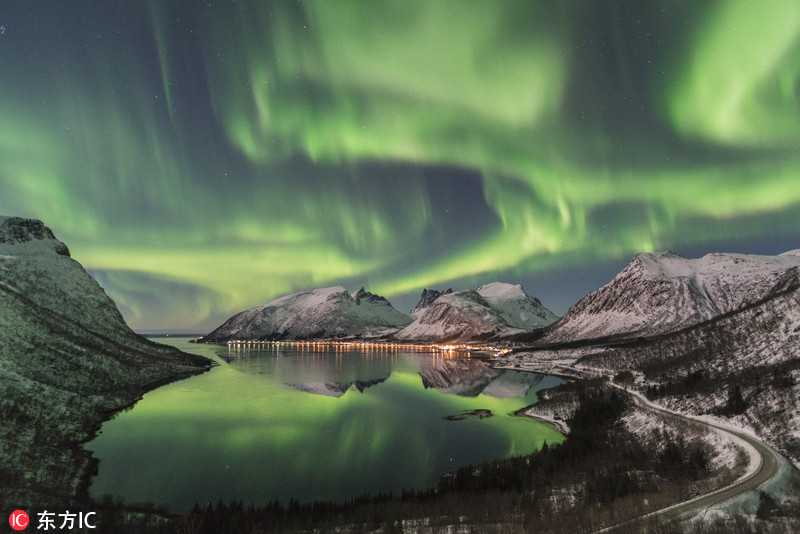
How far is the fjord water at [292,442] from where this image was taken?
3934 centimetres

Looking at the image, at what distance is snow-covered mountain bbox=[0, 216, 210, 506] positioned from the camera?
39.9 metres

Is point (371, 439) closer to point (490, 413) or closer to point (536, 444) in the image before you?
point (536, 444)

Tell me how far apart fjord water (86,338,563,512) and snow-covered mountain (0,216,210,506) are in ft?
13.0

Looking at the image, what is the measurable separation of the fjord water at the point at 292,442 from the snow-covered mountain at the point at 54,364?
13.0ft

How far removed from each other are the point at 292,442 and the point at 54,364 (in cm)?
5080

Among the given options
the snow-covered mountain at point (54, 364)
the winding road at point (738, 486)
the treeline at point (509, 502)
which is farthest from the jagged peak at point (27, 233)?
the winding road at point (738, 486)

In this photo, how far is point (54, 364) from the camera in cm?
7112

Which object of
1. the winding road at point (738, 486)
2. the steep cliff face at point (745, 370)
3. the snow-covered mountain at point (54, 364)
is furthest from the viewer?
the steep cliff face at point (745, 370)

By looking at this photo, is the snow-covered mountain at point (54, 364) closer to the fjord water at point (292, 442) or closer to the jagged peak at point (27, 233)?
the jagged peak at point (27, 233)

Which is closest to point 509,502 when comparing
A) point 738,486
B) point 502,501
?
point 502,501

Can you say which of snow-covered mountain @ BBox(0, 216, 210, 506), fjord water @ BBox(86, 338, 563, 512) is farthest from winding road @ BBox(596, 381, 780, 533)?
snow-covered mountain @ BBox(0, 216, 210, 506)

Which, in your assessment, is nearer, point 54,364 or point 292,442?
point 292,442

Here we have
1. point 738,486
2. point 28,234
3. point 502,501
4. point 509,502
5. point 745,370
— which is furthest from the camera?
point 28,234

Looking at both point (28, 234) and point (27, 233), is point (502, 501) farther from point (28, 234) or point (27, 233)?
point (27, 233)
